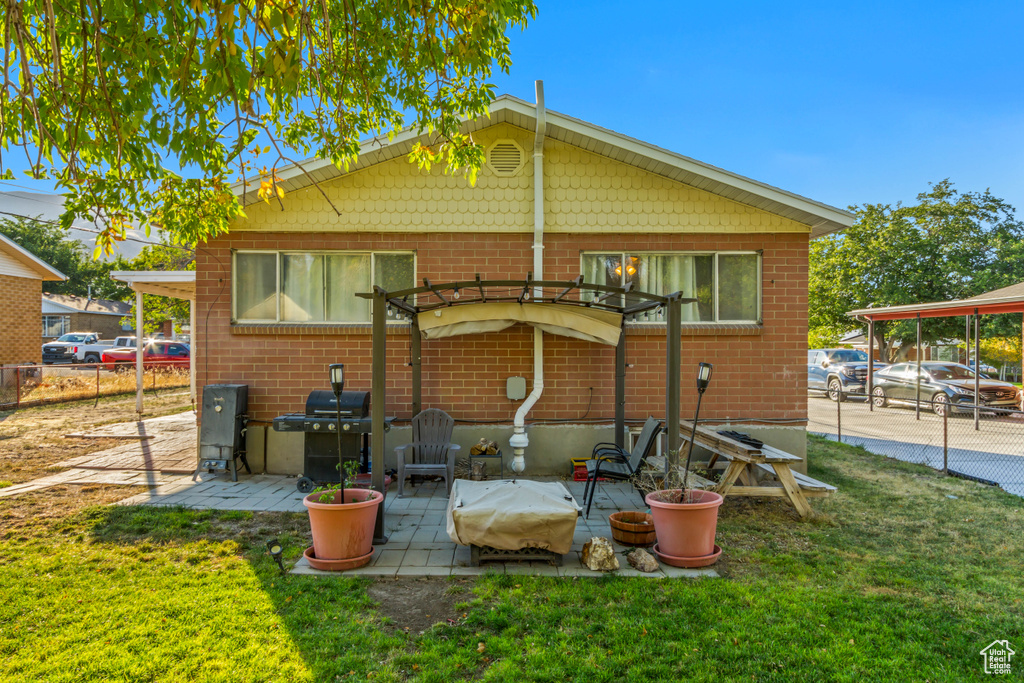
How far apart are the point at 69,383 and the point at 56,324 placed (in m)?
25.9

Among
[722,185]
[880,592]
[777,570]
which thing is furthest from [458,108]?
[880,592]

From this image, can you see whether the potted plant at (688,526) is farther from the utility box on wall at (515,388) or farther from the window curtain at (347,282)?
the window curtain at (347,282)

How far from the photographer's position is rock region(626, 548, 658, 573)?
14.6 ft

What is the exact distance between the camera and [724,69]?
41.6ft

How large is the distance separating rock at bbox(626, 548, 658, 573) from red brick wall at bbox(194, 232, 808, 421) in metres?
3.34

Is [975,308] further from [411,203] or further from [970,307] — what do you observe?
[411,203]

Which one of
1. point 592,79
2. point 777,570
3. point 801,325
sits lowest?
point 777,570

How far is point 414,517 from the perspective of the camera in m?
5.91

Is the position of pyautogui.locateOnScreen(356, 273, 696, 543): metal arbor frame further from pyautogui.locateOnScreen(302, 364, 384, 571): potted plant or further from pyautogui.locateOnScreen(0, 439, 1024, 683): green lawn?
pyautogui.locateOnScreen(0, 439, 1024, 683): green lawn

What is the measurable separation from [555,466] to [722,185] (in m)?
4.38

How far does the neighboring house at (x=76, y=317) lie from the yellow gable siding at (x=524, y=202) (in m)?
31.3

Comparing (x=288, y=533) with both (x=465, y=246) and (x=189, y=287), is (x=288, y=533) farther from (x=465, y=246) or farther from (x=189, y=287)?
(x=189, y=287)

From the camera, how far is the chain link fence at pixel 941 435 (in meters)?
8.06

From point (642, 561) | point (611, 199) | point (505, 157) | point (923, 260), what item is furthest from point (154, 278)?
point (923, 260)
